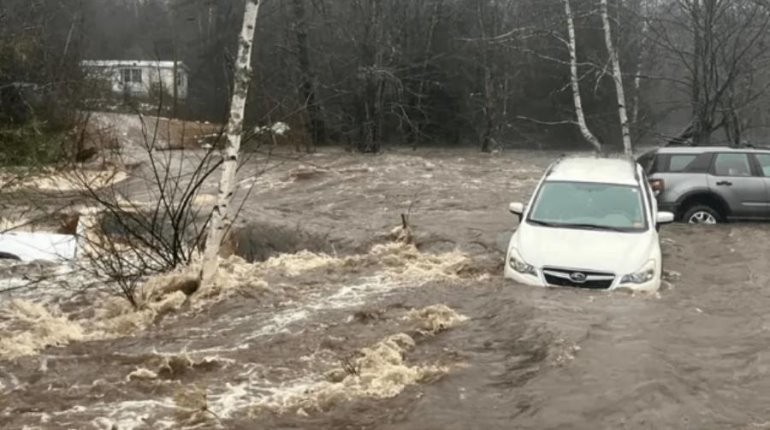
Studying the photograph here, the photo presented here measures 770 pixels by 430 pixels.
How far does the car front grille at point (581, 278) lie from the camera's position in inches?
373

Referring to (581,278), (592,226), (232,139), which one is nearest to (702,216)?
(592,226)

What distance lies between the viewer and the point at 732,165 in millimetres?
15391

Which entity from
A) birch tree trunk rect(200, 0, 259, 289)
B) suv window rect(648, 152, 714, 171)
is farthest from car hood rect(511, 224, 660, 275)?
suv window rect(648, 152, 714, 171)

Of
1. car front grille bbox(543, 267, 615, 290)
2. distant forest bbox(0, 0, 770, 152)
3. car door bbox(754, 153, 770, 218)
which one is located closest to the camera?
car front grille bbox(543, 267, 615, 290)

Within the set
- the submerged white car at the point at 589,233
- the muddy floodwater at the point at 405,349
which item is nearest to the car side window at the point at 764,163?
the muddy floodwater at the point at 405,349

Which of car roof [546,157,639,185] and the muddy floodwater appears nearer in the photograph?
the muddy floodwater

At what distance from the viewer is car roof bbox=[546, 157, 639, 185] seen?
11.4 meters

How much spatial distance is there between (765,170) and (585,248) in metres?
7.12

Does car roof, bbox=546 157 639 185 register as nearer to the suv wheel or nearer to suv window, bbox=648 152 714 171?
suv window, bbox=648 152 714 171

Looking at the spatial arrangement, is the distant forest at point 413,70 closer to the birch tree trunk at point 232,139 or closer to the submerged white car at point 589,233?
the submerged white car at point 589,233

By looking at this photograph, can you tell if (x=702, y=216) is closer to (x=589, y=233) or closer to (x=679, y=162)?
(x=679, y=162)

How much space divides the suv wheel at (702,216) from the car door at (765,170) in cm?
78

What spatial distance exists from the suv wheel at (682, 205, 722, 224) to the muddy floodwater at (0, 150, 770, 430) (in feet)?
2.07

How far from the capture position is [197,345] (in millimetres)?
8844
